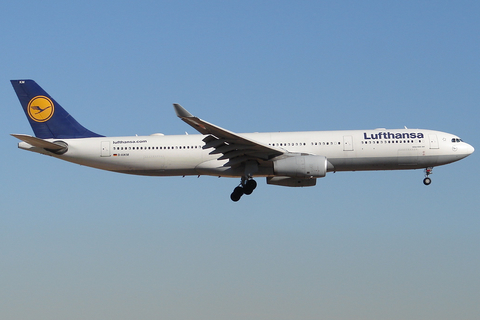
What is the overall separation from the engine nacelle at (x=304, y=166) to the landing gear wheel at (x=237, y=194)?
2.96 meters

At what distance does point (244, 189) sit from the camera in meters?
37.2

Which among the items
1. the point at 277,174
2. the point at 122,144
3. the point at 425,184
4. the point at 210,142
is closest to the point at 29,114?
the point at 122,144

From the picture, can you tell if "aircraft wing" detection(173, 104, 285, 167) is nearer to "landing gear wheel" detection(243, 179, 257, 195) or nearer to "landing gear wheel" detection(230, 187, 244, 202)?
"landing gear wheel" detection(243, 179, 257, 195)

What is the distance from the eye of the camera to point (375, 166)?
36.8m

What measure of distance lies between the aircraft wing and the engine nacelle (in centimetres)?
72

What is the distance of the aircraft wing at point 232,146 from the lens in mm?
33656

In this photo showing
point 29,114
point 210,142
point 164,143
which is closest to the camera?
point 210,142

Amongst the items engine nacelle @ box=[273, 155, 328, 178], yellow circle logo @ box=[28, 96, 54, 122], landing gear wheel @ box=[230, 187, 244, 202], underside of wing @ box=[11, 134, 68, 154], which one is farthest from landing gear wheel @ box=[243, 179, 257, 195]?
yellow circle logo @ box=[28, 96, 54, 122]

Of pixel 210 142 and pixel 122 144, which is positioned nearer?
pixel 210 142

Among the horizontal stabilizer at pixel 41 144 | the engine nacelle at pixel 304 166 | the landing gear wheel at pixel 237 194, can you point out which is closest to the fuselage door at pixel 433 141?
the engine nacelle at pixel 304 166

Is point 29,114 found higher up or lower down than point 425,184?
higher up

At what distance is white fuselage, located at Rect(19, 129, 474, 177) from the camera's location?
3653cm

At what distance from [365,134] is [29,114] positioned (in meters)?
19.8

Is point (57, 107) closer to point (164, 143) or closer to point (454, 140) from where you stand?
point (164, 143)
